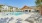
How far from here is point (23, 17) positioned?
42.8 inches

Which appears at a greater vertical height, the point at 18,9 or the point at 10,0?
the point at 10,0

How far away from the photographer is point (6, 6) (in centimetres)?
111

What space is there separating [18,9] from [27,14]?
14 cm

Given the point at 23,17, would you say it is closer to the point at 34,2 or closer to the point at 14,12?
the point at 14,12

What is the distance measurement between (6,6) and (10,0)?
4.0 inches

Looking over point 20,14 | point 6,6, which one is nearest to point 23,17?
point 20,14

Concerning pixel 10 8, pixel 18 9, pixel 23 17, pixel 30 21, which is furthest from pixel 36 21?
pixel 10 8

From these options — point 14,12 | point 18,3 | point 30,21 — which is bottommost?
point 30,21

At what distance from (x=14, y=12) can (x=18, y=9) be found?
0.07 meters

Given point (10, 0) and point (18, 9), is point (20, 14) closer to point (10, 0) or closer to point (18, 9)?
point (18, 9)

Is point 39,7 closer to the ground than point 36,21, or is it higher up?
higher up

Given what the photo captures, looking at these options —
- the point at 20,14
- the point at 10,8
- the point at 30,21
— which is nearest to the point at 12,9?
the point at 10,8

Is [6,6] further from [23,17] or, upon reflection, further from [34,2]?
[34,2]

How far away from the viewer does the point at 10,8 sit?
111cm
